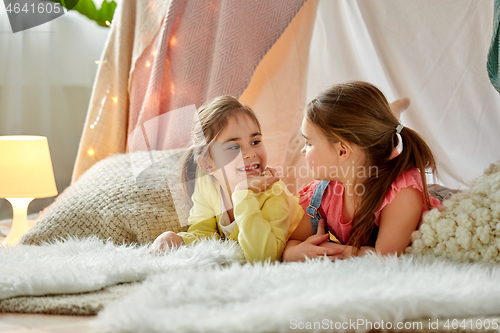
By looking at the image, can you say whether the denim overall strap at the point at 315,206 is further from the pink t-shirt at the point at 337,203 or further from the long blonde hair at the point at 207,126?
the long blonde hair at the point at 207,126

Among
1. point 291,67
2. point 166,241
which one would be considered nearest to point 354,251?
point 166,241

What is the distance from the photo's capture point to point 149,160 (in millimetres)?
1306

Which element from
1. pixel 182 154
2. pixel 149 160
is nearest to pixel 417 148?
pixel 182 154

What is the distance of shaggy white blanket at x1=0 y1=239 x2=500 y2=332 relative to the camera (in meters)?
0.58

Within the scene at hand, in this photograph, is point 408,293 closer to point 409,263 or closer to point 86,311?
point 409,263

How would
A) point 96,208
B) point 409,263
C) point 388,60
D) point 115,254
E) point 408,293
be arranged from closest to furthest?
1. point 408,293
2. point 409,263
3. point 115,254
4. point 96,208
5. point 388,60

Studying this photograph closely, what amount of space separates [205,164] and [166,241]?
0.78 feet

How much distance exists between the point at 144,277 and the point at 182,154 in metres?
0.51

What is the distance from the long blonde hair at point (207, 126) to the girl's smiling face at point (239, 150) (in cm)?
2

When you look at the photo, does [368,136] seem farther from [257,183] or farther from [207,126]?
[207,126]

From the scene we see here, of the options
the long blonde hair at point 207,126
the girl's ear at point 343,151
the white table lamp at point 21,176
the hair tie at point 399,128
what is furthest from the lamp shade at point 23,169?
the hair tie at point 399,128

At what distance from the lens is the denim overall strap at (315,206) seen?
1113 mm

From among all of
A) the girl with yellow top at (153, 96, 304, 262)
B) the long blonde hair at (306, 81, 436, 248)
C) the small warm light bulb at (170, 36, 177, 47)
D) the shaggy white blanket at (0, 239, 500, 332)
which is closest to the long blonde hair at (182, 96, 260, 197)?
the girl with yellow top at (153, 96, 304, 262)

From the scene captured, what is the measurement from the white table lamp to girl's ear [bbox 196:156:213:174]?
0.61 m
